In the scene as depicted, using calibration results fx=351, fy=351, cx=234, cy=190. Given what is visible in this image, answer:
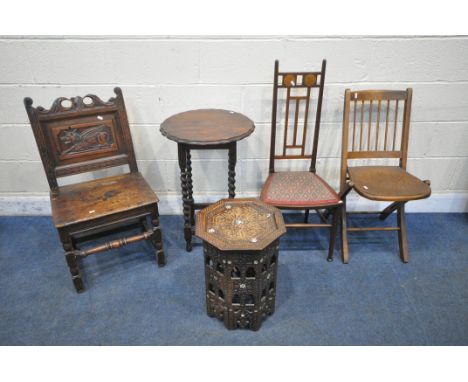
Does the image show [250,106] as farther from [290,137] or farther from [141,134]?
[141,134]

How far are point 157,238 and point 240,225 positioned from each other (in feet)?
2.15

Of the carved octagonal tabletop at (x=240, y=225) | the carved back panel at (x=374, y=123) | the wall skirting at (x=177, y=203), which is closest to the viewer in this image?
the carved octagonal tabletop at (x=240, y=225)

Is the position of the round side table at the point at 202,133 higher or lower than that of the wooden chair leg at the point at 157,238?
higher

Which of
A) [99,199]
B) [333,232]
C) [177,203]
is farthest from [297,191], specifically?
[99,199]

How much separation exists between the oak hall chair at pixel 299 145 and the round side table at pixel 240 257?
11.7 inches

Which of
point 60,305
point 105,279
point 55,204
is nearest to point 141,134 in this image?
point 55,204

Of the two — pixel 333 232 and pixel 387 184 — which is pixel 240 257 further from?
pixel 387 184

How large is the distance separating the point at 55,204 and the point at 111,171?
67cm

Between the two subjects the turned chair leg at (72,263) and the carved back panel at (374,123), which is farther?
the carved back panel at (374,123)

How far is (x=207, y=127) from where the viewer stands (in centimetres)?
199

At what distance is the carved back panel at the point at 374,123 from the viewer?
216 cm

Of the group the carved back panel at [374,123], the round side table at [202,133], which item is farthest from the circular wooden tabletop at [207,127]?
the carved back panel at [374,123]

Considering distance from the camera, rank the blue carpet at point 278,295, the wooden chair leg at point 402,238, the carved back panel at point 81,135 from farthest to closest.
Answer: the wooden chair leg at point 402,238, the carved back panel at point 81,135, the blue carpet at point 278,295

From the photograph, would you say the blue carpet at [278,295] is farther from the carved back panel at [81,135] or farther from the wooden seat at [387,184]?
the carved back panel at [81,135]
